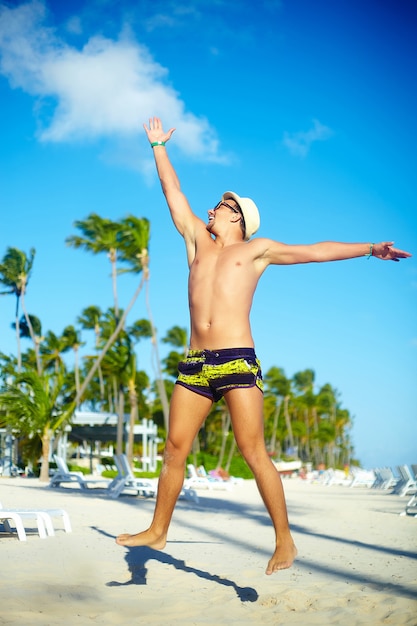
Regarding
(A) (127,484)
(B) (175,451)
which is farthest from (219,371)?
(A) (127,484)

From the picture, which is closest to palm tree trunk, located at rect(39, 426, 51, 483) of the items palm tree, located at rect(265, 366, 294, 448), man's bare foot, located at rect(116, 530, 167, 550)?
man's bare foot, located at rect(116, 530, 167, 550)

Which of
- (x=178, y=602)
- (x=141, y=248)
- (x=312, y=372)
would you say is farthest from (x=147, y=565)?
(x=312, y=372)

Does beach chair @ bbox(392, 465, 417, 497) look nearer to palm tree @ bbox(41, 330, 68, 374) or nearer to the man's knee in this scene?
the man's knee

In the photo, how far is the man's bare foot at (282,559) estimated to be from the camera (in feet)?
12.1

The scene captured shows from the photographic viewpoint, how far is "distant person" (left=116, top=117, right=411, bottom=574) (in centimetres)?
378

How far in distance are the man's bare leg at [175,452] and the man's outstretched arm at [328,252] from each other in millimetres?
996

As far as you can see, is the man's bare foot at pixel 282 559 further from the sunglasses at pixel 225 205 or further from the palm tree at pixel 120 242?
the palm tree at pixel 120 242

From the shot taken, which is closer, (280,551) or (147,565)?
(280,551)

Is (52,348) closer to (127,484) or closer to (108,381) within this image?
(108,381)

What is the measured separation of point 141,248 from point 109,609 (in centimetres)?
3617

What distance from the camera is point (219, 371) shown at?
3.80 metres

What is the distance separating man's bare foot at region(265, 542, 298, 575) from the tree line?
68.9 ft

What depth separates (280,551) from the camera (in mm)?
3775

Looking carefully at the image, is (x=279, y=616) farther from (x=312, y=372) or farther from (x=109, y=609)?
(x=312, y=372)
